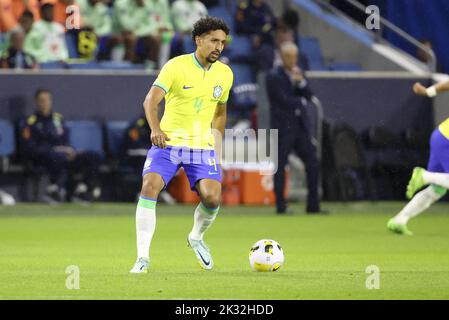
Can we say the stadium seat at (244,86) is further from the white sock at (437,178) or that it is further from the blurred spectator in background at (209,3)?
the white sock at (437,178)

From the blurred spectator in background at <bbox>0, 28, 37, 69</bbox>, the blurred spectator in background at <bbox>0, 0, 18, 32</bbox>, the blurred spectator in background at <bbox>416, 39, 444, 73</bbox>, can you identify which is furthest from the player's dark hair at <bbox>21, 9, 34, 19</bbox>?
the blurred spectator in background at <bbox>416, 39, 444, 73</bbox>

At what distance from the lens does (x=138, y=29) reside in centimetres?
2316

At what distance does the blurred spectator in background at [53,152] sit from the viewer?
21.3 metres

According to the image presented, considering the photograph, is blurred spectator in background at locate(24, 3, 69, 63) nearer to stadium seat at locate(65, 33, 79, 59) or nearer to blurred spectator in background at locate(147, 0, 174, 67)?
stadium seat at locate(65, 33, 79, 59)

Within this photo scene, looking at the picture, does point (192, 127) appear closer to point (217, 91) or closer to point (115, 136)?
point (217, 91)

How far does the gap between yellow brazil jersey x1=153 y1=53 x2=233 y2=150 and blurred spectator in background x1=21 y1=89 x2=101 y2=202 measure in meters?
10.4

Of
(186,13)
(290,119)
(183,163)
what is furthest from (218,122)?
(186,13)

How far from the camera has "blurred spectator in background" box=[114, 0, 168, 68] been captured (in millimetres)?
22797

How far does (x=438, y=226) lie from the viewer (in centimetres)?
1792

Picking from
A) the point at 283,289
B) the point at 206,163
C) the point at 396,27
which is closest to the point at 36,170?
the point at 396,27

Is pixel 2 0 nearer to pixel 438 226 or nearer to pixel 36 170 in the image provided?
pixel 36 170

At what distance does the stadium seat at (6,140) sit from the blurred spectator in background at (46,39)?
1.49m

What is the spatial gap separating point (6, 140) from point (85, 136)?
1370mm

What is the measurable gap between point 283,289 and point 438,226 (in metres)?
8.62
